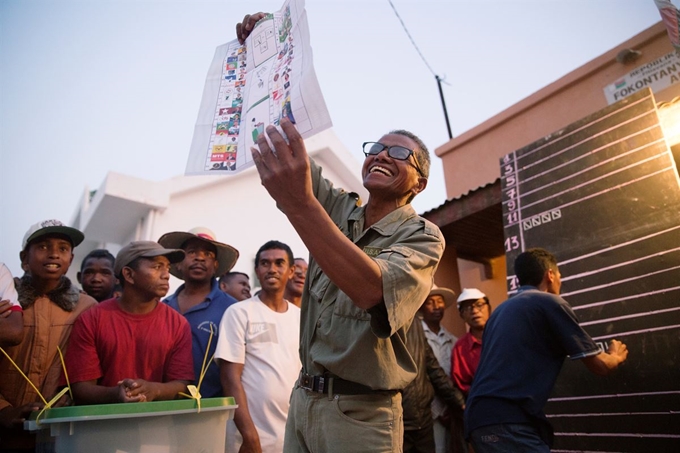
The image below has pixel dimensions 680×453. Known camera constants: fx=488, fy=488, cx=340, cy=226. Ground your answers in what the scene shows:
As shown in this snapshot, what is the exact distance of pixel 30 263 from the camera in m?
3.10

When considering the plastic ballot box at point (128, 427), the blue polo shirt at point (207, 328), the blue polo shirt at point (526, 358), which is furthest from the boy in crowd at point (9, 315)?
the blue polo shirt at point (526, 358)

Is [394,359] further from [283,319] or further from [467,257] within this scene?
[467,257]

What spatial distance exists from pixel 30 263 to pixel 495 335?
2.94m

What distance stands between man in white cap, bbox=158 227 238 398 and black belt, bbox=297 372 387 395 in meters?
1.94

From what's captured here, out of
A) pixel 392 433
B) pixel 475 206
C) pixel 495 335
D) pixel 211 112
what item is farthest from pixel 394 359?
pixel 475 206

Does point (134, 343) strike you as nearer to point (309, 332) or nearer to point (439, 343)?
point (309, 332)

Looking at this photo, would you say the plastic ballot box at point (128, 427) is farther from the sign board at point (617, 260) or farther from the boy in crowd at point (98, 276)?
the sign board at point (617, 260)

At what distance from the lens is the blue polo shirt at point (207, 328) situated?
11.5ft

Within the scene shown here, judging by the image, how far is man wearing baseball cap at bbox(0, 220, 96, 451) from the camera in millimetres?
2621

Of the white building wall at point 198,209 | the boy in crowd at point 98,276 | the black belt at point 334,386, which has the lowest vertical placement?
the black belt at point 334,386

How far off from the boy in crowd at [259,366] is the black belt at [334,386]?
137 centimetres

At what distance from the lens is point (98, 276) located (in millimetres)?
4484

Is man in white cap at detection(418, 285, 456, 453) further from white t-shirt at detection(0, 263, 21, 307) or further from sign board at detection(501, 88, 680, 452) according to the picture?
Answer: white t-shirt at detection(0, 263, 21, 307)

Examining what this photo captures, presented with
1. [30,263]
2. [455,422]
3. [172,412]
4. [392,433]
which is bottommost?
[455,422]
